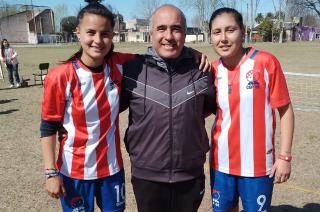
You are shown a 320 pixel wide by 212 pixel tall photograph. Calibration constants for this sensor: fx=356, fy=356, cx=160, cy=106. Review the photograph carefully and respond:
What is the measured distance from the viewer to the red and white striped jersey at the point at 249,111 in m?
2.77

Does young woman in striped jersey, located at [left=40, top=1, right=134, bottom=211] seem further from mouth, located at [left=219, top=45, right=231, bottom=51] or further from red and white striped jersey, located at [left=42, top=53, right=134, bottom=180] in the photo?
mouth, located at [left=219, top=45, right=231, bottom=51]

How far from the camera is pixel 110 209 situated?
2930 mm

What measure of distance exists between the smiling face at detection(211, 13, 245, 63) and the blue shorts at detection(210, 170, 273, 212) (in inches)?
38.8

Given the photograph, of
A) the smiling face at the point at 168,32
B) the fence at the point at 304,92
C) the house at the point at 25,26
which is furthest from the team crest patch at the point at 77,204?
the house at the point at 25,26

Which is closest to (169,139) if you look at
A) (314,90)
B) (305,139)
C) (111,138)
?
(111,138)

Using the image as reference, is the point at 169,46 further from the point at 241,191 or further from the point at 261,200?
the point at 261,200

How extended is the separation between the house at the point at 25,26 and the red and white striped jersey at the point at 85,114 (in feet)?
305

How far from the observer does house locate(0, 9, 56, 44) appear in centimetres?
9165

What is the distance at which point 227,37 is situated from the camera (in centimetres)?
278

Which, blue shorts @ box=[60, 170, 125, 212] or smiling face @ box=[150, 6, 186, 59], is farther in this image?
Result: blue shorts @ box=[60, 170, 125, 212]

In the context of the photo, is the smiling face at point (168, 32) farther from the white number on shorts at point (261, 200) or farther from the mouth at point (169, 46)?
the white number on shorts at point (261, 200)

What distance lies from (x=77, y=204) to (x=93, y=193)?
150 millimetres

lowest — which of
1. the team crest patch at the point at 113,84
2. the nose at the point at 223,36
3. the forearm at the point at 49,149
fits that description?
the forearm at the point at 49,149

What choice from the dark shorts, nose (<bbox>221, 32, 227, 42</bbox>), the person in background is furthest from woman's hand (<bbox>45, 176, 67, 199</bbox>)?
the person in background
